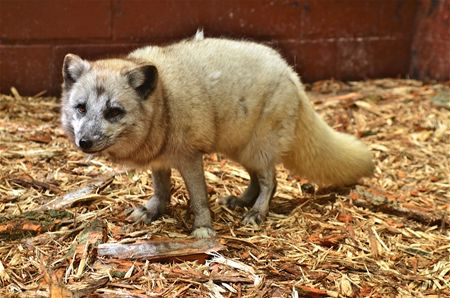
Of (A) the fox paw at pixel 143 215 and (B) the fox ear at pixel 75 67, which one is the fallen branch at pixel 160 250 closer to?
(A) the fox paw at pixel 143 215

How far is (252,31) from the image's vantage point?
7059 millimetres

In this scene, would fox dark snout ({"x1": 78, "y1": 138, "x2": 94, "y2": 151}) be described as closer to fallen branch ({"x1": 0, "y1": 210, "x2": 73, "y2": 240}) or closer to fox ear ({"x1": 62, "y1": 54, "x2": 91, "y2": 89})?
fox ear ({"x1": 62, "y1": 54, "x2": 91, "y2": 89})

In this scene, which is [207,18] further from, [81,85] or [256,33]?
[81,85]

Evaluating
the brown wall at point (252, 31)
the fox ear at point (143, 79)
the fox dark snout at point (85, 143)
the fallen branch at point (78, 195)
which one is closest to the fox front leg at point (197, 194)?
the fox ear at point (143, 79)

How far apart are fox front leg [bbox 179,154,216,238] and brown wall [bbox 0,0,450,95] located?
306 cm

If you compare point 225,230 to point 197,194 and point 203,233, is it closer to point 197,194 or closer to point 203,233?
point 203,233

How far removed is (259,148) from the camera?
4441 millimetres

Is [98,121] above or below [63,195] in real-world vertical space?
above

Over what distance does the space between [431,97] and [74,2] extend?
3920mm

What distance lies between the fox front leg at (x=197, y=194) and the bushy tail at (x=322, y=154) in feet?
2.64

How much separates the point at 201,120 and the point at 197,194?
48 centimetres

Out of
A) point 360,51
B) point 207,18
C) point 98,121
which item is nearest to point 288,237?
point 98,121

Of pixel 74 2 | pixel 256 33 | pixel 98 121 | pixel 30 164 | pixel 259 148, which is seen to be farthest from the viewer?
pixel 256 33

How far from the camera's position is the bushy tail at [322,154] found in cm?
464
